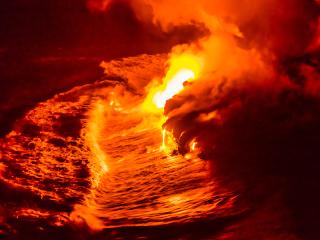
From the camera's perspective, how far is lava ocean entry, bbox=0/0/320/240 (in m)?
3.88

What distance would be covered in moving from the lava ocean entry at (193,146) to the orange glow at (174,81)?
0.03 meters

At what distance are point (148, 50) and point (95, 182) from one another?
8.33 m

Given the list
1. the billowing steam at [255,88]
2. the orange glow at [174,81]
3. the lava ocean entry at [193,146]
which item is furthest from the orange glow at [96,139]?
the billowing steam at [255,88]

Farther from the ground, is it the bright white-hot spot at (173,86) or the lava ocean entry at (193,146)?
the bright white-hot spot at (173,86)

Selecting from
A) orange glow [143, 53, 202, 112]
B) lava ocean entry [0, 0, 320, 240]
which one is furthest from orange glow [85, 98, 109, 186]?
orange glow [143, 53, 202, 112]

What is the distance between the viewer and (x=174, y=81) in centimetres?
764

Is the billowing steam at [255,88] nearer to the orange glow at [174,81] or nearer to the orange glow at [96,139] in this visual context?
the orange glow at [174,81]

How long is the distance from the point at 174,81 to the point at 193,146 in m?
2.56

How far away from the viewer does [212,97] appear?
5.98 meters

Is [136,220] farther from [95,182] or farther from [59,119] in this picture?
[59,119]

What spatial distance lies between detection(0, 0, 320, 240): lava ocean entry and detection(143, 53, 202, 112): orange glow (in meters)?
0.03

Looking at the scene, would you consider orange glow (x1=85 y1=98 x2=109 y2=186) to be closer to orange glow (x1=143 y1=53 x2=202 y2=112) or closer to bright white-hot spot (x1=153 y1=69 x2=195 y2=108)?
orange glow (x1=143 y1=53 x2=202 y2=112)

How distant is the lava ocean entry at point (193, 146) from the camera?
3.88m

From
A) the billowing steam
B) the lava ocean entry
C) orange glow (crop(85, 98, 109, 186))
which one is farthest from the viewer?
orange glow (crop(85, 98, 109, 186))
